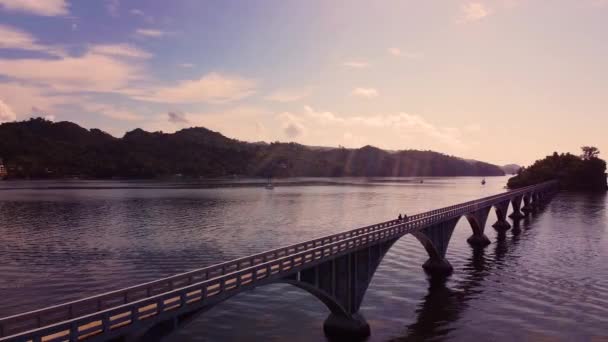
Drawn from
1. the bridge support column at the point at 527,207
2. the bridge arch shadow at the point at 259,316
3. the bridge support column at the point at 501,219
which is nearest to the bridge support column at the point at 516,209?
the bridge support column at the point at 501,219

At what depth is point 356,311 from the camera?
35.8 m

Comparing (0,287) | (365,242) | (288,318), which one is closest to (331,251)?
(365,242)

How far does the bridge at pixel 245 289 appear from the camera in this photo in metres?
18.2

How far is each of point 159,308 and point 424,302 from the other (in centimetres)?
3118

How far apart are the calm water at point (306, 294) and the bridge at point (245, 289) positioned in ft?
12.8

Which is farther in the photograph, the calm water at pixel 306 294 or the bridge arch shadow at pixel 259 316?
the calm water at pixel 306 294

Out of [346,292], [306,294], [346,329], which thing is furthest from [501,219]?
[346,292]

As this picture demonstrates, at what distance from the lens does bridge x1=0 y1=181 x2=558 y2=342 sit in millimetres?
18219

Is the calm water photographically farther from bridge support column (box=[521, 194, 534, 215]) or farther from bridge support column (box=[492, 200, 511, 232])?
bridge support column (box=[521, 194, 534, 215])

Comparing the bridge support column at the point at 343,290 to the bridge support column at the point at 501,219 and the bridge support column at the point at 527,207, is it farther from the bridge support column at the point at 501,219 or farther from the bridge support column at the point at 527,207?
the bridge support column at the point at 527,207

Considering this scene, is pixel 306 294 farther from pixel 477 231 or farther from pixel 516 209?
pixel 516 209

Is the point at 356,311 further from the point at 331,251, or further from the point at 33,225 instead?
the point at 33,225

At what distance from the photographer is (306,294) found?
45344mm

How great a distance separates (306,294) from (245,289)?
2138cm
